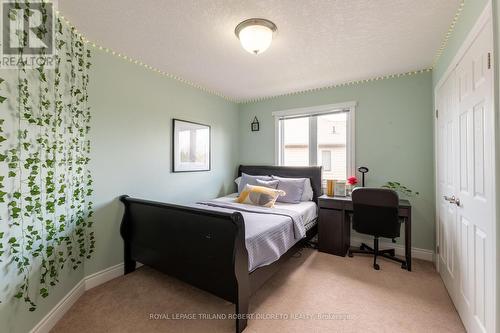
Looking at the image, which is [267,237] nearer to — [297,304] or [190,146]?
[297,304]

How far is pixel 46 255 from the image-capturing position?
1.68m

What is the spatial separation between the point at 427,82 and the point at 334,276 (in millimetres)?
2713

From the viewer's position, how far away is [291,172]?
3721mm

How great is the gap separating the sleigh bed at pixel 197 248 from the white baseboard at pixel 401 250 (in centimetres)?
119

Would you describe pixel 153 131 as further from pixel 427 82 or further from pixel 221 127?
pixel 427 82

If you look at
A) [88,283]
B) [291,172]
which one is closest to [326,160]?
[291,172]

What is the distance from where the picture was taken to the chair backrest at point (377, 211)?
2.51 m

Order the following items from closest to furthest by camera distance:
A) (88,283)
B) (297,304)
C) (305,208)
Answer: (297,304)
(88,283)
(305,208)

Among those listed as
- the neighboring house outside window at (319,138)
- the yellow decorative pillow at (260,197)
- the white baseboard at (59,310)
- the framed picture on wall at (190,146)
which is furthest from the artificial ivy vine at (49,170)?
the neighboring house outside window at (319,138)

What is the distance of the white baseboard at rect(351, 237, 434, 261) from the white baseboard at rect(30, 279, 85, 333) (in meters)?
3.38

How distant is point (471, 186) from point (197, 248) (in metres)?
2.09

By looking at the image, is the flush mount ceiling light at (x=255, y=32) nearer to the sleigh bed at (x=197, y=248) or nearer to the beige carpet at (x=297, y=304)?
the sleigh bed at (x=197, y=248)

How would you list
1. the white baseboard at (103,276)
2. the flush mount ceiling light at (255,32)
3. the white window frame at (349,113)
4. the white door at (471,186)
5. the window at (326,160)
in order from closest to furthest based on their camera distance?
1. the white door at (471,186)
2. the flush mount ceiling light at (255,32)
3. the white baseboard at (103,276)
4. the white window frame at (349,113)
5. the window at (326,160)

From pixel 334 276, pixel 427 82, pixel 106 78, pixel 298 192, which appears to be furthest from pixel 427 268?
pixel 106 78
